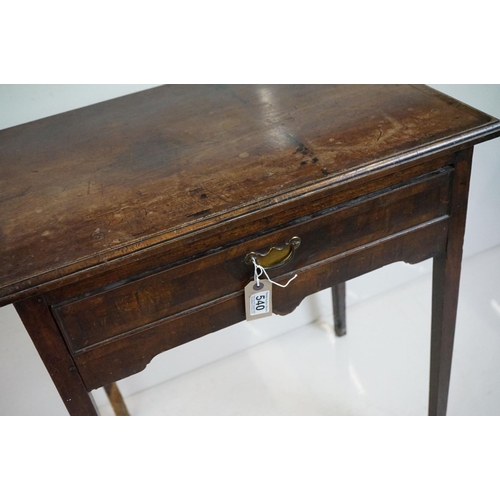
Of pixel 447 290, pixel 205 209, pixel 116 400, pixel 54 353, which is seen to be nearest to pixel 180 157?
pixel 205 209

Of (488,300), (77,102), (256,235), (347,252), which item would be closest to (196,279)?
(256,235)

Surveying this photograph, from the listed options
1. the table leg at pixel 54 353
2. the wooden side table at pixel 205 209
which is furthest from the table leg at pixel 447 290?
the table leg at pixel 54 353

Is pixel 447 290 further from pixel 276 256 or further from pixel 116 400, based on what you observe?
pixel 116 400

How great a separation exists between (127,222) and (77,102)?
0.52 m

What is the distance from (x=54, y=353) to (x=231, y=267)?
0.88ft

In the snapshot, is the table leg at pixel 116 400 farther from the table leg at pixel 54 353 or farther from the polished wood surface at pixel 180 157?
the polished wood surface at pixel 180 157

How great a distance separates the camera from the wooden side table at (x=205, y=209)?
0.76 metres

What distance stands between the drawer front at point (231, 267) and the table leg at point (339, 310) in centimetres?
59

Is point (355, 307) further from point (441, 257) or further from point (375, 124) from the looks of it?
point (375, 124)

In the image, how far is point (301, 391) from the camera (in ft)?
4.72

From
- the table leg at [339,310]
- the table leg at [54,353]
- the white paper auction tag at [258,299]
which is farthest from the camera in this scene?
the table leg at [339,310]

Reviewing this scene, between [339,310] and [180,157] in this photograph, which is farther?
[339,310]

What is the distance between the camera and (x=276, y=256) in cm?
86

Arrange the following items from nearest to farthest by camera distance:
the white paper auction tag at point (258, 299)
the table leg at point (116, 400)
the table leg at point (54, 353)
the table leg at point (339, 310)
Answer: the table leg at point (54, 353)
the white paper auction tag at point (258, 299)
the table leg at point (116, 400)
the table leg at point (339, 310)
